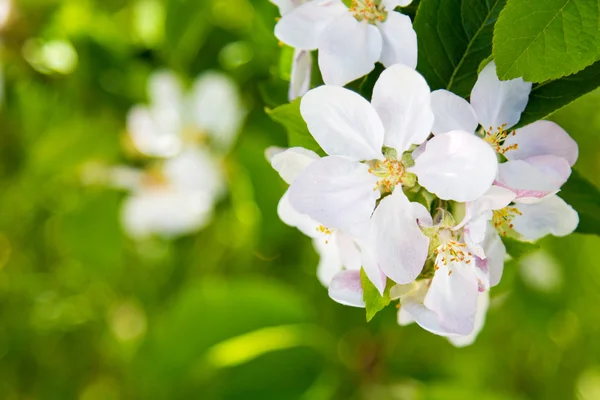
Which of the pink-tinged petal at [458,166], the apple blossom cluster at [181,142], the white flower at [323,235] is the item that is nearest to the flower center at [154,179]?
the apple blossom cluster at [181,142]

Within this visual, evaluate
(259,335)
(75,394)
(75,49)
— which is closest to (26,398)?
(75,394)

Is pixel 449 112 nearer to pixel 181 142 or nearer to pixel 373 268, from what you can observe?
pixel 373 268

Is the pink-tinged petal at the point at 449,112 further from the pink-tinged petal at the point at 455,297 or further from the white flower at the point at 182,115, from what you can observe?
the white flower at the point at 182,115

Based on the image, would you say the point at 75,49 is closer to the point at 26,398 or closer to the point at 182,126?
the point at 182,126

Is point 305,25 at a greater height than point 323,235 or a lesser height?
greater

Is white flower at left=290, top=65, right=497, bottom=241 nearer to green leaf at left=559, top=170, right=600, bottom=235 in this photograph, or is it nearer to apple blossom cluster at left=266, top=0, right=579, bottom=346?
apple blossom cluster at left=266, top=0, right=579, bottom=346

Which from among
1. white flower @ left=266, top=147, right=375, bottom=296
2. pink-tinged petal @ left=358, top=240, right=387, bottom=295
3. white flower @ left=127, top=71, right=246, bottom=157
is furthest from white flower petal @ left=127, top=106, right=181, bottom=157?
pink-tinged petal @ left=358, top=240, right=387, bottom=295

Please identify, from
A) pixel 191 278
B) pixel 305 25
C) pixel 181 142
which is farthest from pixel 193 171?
pixel 305 25
